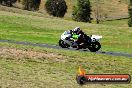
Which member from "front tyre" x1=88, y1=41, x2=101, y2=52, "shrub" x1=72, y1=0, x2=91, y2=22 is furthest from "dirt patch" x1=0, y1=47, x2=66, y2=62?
"shrub" x1=72, y1=0, x2=91, y2=22

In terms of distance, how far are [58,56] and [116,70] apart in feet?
16.7

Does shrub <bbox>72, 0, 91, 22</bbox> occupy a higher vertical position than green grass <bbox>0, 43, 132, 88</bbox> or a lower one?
lower

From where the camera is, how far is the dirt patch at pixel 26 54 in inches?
1102

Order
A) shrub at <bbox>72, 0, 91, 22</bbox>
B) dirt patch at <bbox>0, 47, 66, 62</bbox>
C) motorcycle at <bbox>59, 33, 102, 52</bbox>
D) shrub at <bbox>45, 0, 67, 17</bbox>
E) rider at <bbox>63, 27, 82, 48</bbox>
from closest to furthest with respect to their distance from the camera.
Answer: dirt patch at <bbox>0, 47, 66, 62</bbox>, rider at <bbox>63, 27, 82, 48</bbox>, motorcycle at <bbox>59, 33, 102, 52</bbox>, shrub at <bbox>72, 0, 91, 22</bbox>, shrub at <bbox>45, 0, 67, 17</bbox>

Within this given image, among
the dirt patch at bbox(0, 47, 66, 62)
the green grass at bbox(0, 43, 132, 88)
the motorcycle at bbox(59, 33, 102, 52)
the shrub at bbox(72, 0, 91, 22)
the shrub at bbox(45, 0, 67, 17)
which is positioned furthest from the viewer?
the shrub at bbox(45, 0, 67, 17)

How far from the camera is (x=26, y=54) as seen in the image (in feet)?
96.2

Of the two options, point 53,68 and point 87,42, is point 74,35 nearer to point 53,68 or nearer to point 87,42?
point 87,42

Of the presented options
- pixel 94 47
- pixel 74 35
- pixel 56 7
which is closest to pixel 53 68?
pixel 74 35

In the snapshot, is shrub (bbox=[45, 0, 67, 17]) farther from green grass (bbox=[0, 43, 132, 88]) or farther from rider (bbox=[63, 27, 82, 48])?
green grass (bbox=[0, 43, 132, 88])

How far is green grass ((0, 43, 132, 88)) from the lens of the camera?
2124 cm

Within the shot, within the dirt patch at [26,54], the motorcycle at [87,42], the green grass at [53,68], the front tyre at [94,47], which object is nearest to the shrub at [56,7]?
the front tyre at [94,47]

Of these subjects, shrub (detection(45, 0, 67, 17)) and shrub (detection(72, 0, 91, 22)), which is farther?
shrub (detection(45, 0, 67, 17))

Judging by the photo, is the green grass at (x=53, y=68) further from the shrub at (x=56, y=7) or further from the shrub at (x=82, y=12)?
the shrub at (x=56, y=7)

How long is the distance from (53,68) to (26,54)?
4.50 m
